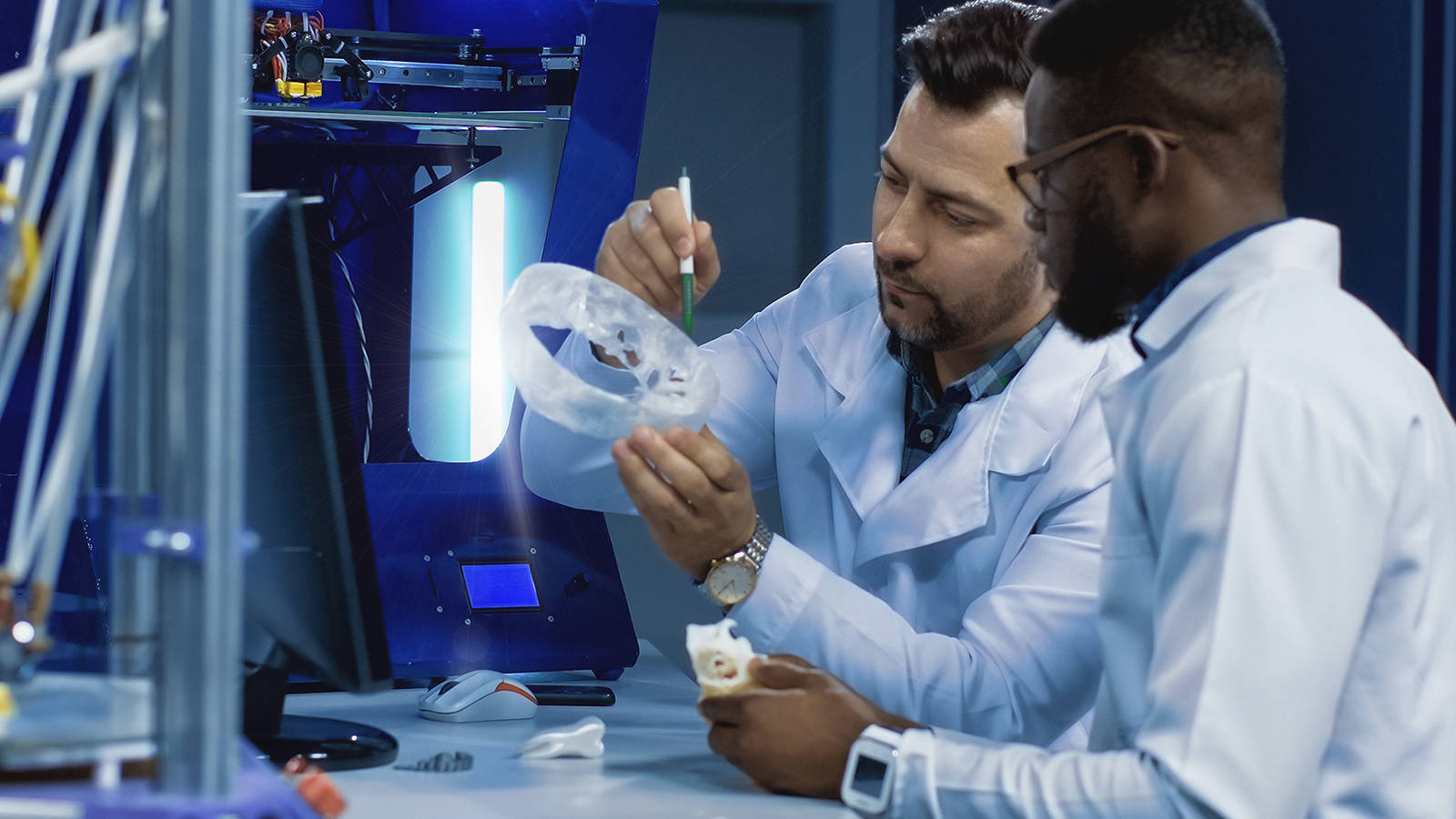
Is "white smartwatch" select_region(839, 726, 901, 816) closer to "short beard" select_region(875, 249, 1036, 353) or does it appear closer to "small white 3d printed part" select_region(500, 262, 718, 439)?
"small white 3d printed part" select_region(500, 262, 718, 439)

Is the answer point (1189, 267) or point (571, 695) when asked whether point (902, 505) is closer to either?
point (571, 695)

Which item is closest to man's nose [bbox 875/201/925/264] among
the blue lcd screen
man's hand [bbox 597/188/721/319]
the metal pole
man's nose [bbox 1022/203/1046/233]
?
man's hand [bbox 597/188/721/319]

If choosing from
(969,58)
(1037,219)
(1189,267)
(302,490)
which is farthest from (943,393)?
(302,490)

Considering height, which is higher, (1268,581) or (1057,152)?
(1057,152)

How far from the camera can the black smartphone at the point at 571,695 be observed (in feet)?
5.63

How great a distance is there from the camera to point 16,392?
5.59ft

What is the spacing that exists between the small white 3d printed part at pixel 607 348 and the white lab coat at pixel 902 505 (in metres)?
0.23

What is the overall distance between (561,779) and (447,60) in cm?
97

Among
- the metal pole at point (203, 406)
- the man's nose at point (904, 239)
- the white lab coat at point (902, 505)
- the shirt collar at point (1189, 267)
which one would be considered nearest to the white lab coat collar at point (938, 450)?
the white lab coat at point (902, 505)

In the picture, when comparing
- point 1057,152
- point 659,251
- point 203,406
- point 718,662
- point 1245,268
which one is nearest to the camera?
point 203,406

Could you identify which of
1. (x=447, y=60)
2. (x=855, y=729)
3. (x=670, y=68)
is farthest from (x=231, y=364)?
(x=670, y=68)

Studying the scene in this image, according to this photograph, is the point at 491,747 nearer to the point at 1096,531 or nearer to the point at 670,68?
the point at 1096,531

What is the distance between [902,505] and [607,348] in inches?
17.3

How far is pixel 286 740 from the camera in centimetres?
135
